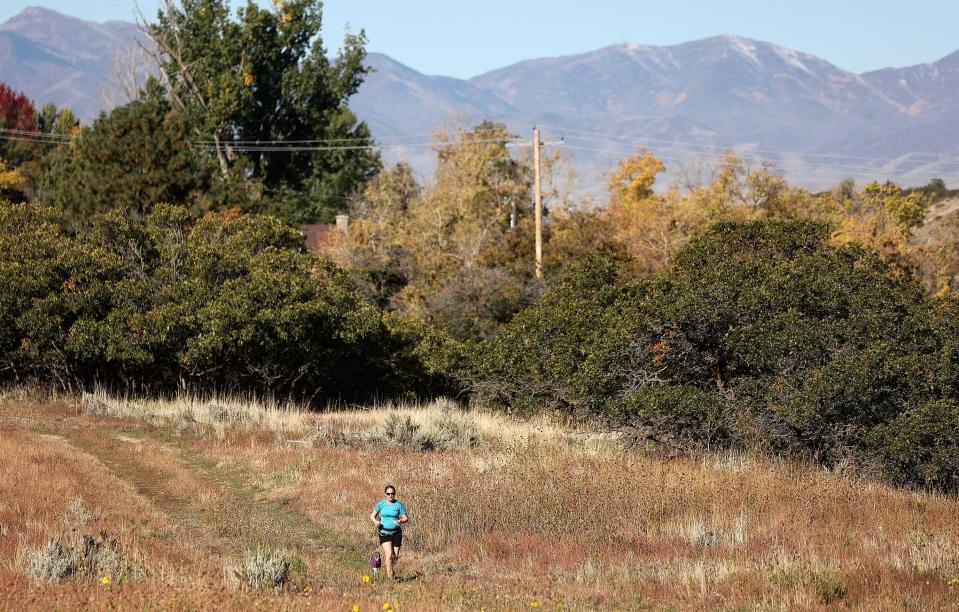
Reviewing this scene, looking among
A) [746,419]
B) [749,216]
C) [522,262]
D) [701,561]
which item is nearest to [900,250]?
[749,216]

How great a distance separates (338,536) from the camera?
13539 mm

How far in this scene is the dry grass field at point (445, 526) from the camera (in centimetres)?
1011

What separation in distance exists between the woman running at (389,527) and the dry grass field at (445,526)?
32cm

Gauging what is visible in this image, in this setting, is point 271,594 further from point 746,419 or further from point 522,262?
point 522,262

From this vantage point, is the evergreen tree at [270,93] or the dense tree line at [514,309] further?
the evergreen tree at [270,93]

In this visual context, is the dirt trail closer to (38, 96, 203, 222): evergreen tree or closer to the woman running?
the woman running

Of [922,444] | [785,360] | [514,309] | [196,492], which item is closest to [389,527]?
[196,492]

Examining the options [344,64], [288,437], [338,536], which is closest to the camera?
[338,536]

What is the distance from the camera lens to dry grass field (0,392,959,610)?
10.1 m

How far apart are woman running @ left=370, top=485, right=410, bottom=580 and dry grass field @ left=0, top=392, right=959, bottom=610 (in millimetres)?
319

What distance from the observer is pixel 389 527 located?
445 inches

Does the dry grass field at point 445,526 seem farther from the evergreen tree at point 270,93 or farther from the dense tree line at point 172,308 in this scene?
the evergreen tree at point 270,93

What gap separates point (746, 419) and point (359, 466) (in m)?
7.24

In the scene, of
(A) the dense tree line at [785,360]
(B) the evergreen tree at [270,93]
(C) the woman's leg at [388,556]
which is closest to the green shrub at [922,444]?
(A) the dense tree line at [785,360]
